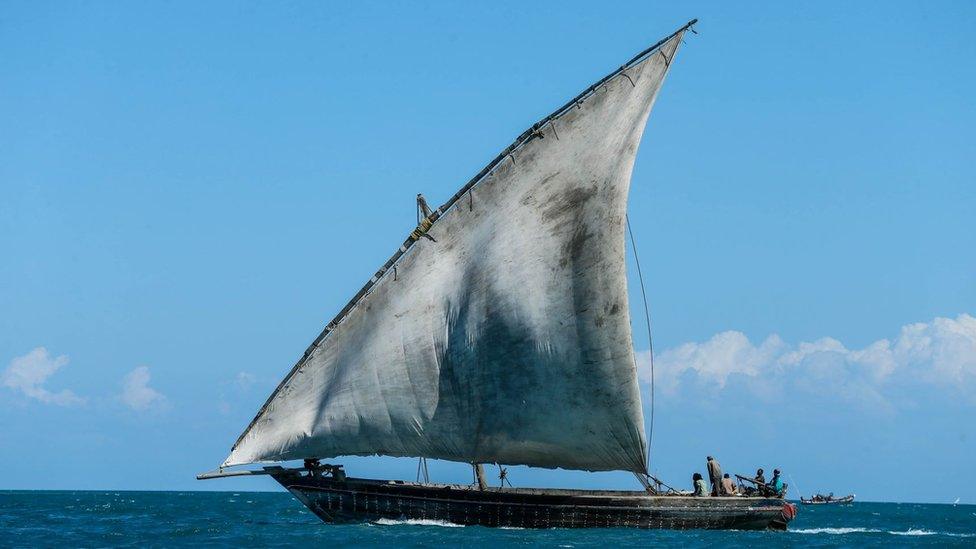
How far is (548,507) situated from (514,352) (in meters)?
5.20

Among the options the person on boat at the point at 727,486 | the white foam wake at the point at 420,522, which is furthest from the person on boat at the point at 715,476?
the white foam wake at the point at 420,522

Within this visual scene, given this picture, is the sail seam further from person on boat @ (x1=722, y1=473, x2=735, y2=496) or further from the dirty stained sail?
person on boat @ (x1=722, y1=473, x2=735, y2=496)

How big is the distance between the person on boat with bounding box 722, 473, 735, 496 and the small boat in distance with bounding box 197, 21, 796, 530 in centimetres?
122

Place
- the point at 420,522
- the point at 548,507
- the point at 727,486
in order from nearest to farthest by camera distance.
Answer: the point at 548,507 → the point at 420,522 → the point at 727,486

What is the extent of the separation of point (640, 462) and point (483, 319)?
690 cm

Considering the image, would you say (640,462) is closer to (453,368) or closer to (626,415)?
(626,415)

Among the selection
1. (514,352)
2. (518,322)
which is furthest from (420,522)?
(518,322)

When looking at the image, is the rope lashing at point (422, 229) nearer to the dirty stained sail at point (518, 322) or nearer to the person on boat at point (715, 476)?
the dirty stained sail at point (518, 322)

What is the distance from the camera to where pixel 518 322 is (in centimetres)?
3697

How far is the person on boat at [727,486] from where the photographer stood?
40.1 metres

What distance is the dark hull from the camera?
1491 inches

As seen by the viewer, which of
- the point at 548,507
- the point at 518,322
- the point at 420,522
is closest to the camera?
the point at 518,322

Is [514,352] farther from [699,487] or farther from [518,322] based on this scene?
[699,487]

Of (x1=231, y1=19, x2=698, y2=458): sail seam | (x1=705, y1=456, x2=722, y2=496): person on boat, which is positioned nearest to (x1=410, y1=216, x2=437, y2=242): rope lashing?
(x1=231, y1=19, x2=698, y2=458): sail seam
